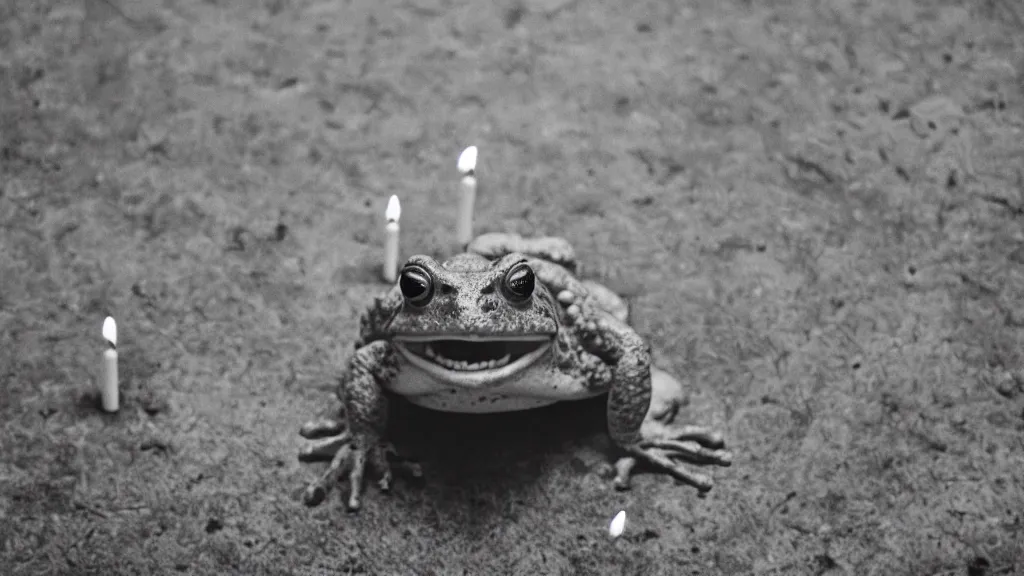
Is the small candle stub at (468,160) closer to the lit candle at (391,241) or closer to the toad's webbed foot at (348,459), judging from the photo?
the lit candle at (391,241)

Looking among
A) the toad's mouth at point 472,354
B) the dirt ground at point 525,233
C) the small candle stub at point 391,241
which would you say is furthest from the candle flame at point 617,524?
the small candle stub at point 391,241

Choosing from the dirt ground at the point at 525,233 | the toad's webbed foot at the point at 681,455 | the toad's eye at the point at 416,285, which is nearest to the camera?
the toad's eye at the point at 416,285

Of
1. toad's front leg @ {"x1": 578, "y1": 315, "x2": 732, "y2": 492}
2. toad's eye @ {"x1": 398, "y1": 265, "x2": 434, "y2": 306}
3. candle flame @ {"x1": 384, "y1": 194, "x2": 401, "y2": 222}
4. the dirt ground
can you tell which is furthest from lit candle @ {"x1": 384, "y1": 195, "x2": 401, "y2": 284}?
toad's front leg @ {"x1": 578, "y1": 315, "x2": 732, "y2": 492}

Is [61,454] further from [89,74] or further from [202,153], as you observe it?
[89,74]

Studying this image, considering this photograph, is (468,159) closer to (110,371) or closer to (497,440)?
(497,440)

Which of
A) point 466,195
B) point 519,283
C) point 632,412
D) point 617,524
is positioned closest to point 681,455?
point 632,412

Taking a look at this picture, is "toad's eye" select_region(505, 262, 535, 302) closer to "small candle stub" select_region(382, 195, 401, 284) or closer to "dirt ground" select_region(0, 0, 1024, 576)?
"dirt ground" select_region(0, 0, 1024, 576)
